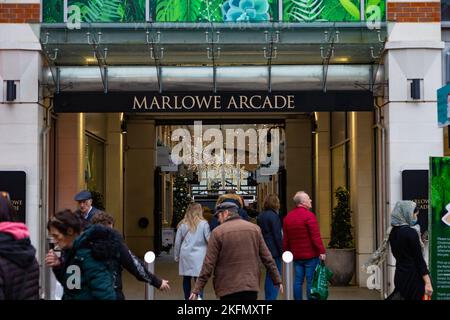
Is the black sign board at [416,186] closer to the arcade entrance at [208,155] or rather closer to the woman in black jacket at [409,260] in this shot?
the woman in black jacket at [409,260]

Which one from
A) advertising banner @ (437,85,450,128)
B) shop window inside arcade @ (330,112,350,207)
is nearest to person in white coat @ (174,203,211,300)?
advertising banner @ (437,85,450,128)

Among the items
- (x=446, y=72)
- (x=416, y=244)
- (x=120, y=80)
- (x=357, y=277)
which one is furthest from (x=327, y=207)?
(x=416, y=244)

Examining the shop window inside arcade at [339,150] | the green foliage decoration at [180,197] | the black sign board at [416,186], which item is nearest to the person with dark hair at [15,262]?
the black sign board at [416,186]

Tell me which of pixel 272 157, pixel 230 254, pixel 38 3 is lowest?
pixel 230 254

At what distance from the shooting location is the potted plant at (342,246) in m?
14.6

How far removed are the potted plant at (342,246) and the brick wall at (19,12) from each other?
263 inches

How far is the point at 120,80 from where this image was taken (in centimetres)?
1244

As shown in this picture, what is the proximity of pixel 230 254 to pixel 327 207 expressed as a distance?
1098 cm

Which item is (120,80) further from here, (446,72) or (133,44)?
(446,72)

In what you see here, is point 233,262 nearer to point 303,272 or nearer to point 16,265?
point 16,265

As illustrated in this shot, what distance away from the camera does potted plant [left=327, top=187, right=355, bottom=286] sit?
48.1ft

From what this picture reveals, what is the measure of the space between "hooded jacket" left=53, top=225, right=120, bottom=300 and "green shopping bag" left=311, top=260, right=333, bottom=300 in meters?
4.65

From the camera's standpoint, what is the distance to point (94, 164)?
17.9 meters
